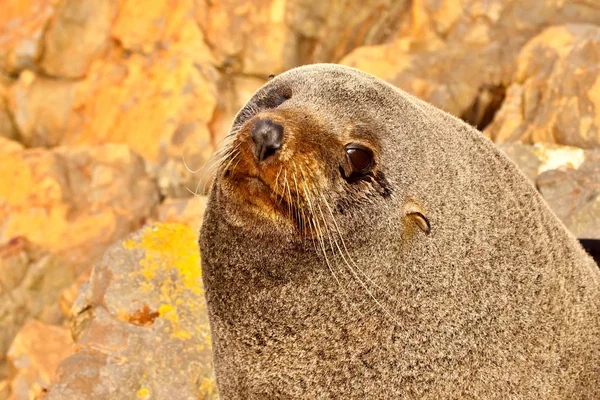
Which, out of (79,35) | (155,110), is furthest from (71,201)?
(79,35)

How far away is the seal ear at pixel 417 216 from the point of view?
2.98 meters

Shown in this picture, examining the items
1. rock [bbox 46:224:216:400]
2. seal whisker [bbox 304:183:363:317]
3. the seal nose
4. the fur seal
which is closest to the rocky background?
rock [bbox 46:224:216:400]

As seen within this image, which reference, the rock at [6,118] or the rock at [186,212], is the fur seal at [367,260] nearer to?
the rock at [186,212]

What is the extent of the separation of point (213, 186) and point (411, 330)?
46.5 inches

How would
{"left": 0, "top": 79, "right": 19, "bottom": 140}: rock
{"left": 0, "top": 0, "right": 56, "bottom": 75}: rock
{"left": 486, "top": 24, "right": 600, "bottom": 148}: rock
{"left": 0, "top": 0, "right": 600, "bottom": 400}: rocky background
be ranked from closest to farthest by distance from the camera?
{"left": 0, "top": 0, "right": 600, "bottom": 400}: rocky background → {"left": 486, "top": 24, "right": 600, "bottom": 148}: rock → {"left": 0, "top": 0, "right": 56, "bottom": 75}: rock → {"left": 0, "top": 79, "right": 19, "bottom": 140}: rock

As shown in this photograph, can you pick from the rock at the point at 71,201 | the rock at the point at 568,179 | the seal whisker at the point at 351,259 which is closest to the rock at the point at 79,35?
the rock at the point at 71,201

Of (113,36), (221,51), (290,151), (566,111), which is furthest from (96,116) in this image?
(290,151)

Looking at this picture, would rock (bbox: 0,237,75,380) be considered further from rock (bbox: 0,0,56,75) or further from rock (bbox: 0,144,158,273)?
rock (bbox: 0,0,56,75)

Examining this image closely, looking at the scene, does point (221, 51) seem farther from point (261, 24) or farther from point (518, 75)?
point (518, 75)

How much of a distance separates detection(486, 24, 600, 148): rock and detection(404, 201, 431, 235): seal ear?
389 centimetres

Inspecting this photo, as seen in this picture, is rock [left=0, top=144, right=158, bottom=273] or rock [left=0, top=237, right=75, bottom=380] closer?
rock [left=0, top=237, right=75, bottom=380]

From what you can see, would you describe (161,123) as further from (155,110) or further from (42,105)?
(42,105)

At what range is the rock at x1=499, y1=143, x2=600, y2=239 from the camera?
5297mm

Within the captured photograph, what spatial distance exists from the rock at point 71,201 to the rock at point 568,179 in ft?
16.0
